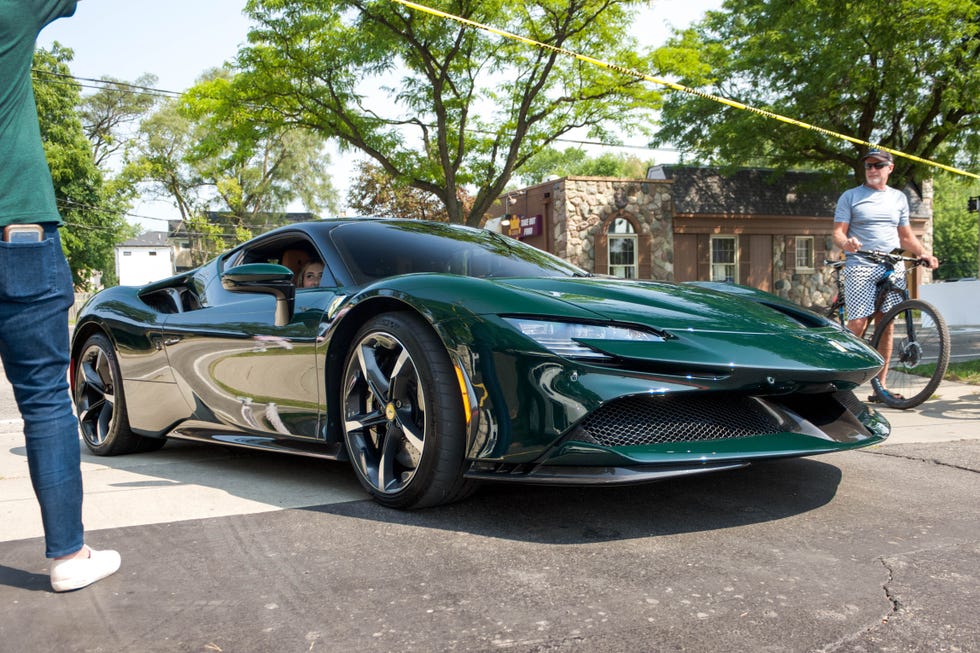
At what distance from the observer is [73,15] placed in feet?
7.64

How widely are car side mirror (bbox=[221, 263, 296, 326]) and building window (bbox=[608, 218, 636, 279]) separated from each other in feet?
72.4

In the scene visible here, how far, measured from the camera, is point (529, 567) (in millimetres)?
2262

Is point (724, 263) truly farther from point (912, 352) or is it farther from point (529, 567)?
point (529, 567)

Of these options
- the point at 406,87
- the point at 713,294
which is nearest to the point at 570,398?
the point at 713,294

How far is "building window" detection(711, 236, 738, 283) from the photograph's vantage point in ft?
88.5

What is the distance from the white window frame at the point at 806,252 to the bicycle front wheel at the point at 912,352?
78.1 ft

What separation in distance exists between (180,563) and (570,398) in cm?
119

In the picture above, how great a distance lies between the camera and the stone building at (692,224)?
24484mm

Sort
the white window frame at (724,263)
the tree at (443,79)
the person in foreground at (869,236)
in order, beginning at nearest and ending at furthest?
1. the person in foreground at (869,236)
2. the tree at (443,79)
3. the white window frame at (724,263)

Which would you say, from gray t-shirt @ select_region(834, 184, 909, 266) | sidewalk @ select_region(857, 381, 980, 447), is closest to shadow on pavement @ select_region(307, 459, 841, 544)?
sidewalk @ select_region(857, 381, 980, 447)

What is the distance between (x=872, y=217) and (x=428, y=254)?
3.53 m

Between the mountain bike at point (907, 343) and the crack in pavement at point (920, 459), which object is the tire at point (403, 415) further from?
the mountain bike at point (907, 343)

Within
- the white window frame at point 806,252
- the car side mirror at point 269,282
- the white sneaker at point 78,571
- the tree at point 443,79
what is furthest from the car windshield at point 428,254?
the white window frame at point 806,252

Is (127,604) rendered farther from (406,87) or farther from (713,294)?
(406,87)
